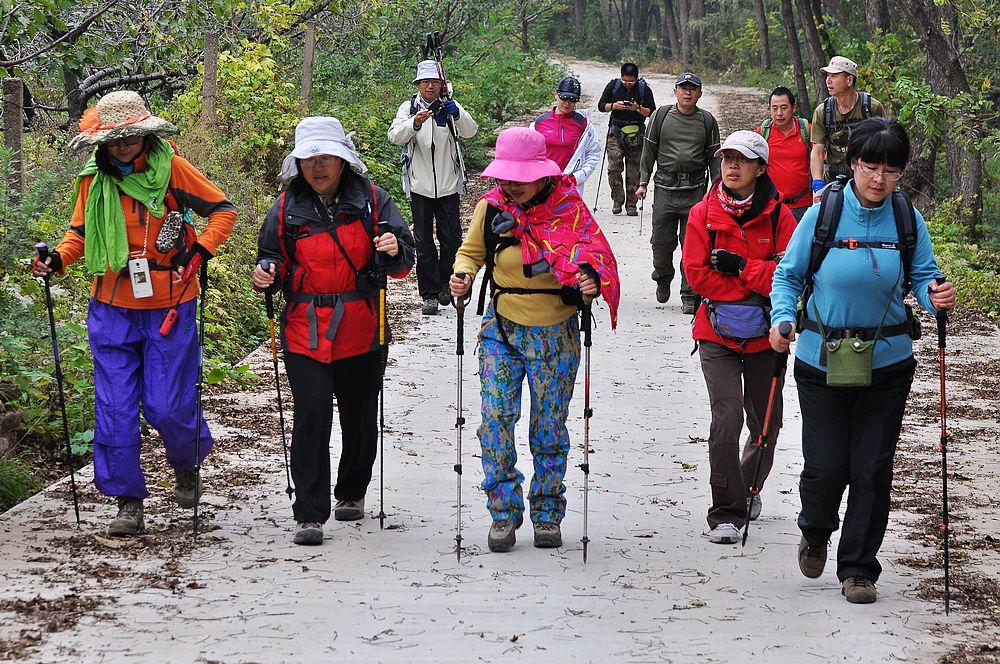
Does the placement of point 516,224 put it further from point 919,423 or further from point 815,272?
point 919,423

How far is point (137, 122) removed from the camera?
6699mm

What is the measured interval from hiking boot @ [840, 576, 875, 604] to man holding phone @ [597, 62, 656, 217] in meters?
11.2

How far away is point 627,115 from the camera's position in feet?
57.5

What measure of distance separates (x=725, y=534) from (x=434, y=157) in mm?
6231

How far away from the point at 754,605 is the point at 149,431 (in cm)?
487

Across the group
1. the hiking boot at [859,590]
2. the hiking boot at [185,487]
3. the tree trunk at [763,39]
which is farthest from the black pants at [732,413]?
the tree trunk at [763,39]

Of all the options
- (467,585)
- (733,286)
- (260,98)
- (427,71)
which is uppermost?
(260,98)

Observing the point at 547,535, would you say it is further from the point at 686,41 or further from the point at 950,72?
the point at 686,41

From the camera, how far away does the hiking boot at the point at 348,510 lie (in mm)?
7238

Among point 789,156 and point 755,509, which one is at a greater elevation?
point 789,156

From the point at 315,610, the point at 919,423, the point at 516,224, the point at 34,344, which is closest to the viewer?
the point at 315,610

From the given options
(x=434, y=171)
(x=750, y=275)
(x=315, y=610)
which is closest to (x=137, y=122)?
(x=315, y=610)

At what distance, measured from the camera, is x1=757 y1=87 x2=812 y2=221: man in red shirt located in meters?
11.6

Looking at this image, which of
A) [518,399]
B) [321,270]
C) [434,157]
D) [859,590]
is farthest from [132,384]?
[434,157]
